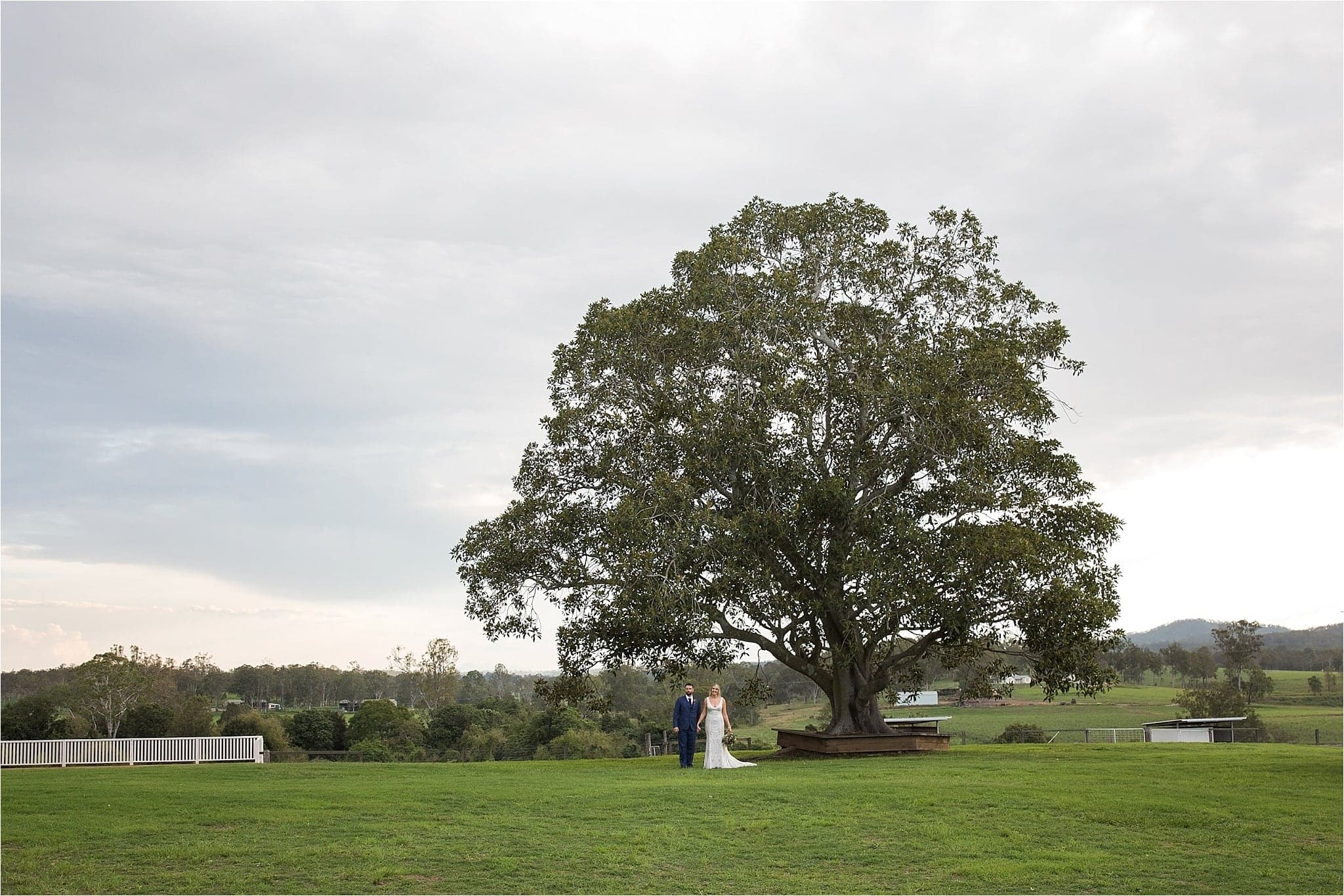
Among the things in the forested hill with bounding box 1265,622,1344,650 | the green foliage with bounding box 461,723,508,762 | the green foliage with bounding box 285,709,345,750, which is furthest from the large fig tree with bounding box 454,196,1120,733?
the forested hill with bounding box 1265,622,1344,650

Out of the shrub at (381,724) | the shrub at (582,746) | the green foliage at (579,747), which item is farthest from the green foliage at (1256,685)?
the shrub at (381,724)

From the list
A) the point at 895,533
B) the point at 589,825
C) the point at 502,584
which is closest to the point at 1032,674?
the point at 895,533

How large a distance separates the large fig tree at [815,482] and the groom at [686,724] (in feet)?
5.56

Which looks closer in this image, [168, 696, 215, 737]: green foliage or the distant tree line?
the distant tree line

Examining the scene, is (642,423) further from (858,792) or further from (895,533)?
(858,792)

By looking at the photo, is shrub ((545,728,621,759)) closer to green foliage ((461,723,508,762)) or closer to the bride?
green foliage ((461,723,508,762))

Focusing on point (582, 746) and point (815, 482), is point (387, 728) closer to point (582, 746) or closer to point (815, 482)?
point (582, 746)

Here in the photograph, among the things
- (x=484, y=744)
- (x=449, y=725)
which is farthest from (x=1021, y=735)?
(x=449, y=725)

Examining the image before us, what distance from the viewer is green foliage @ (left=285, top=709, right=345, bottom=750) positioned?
55.0m

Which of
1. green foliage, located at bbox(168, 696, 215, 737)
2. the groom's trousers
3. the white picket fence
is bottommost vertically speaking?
green foliage, located at bbox(168, 696, 215, 737)

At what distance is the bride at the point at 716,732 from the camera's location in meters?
21.8

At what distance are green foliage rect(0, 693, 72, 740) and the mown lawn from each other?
Answer: 3495 centimetres

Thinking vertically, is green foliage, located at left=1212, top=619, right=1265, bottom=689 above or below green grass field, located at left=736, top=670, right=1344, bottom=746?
above

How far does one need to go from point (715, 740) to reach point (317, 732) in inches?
1558
